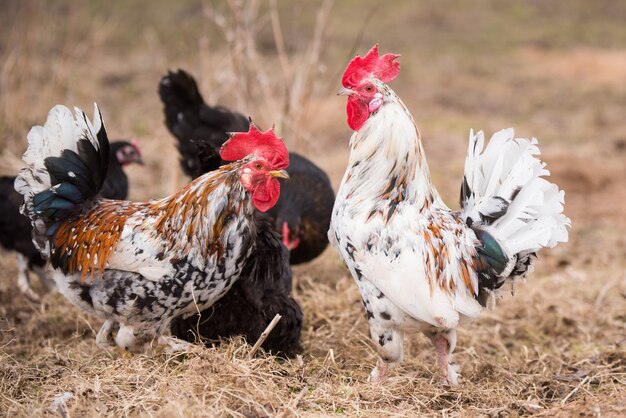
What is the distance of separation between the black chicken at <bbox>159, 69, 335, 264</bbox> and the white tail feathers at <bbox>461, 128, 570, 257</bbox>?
6.73 feet

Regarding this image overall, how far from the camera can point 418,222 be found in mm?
3895

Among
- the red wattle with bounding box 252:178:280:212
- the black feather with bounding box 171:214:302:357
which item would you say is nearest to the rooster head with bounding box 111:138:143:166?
A: the black feather with bounding box 171:214:302:357

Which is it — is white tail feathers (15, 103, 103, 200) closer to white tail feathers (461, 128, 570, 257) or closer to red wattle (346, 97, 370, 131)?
red wattle (346, 97, 370, 131)

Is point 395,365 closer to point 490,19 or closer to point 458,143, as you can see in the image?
point 458,143

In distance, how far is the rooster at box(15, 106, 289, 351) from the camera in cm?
405

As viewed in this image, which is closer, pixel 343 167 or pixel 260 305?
pixel 260 305

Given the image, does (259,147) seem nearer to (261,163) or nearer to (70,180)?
(261,163)

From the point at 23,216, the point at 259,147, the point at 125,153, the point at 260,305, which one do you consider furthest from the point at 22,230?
the point at 259,147

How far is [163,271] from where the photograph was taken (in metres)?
4.01

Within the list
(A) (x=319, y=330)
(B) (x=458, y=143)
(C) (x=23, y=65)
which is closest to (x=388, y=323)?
(A) (x=319, y=330)

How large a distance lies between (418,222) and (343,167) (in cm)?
570

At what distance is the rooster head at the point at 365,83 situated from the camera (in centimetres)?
389

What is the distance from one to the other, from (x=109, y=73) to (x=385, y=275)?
1005 cm

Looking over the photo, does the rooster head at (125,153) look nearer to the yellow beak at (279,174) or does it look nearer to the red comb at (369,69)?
the yellow beak at (279,174)
